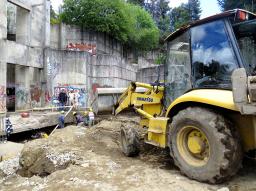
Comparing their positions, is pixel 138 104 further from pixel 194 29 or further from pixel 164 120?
pixel 194 29

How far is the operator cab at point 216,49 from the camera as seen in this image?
5.22 m

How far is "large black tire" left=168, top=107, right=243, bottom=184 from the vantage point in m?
4.77

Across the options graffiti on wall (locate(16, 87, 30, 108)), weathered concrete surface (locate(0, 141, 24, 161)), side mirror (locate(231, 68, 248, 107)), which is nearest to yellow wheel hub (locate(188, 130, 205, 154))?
side mirror (locate(231, 68, 248, 107))

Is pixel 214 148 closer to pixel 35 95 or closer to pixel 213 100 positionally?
pixel 213 100

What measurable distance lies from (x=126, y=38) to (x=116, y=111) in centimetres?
2209

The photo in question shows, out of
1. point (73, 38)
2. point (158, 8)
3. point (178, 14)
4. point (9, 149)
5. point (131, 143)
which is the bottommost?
point (9, 149)

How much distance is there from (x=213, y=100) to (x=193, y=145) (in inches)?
36.7

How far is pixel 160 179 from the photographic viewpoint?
5270 millimetres

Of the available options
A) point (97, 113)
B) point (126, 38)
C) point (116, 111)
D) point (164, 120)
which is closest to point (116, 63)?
point (126, 38)

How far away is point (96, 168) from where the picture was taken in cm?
614

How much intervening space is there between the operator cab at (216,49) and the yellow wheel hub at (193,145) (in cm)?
83

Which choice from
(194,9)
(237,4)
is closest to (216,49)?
(237,4)

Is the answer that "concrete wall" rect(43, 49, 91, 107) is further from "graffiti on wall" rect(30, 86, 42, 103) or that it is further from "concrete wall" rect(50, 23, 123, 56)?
"concrete wall" rect(50, 23, 123, 56)

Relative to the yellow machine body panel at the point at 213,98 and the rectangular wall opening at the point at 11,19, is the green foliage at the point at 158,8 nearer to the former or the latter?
the rectangular wall opening at the point at 11,19
